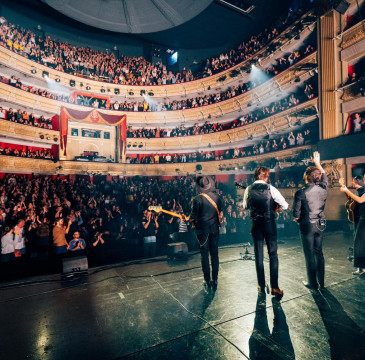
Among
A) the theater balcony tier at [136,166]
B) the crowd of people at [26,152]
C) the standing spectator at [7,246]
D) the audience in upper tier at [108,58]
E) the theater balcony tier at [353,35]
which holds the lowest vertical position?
the standing spectator at [7,246]

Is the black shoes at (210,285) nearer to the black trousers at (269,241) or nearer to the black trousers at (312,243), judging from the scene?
the black trousers at (269,241)

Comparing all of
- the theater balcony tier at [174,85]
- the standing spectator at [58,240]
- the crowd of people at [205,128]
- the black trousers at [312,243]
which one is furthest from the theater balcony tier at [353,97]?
the standing spectator at [58,240]

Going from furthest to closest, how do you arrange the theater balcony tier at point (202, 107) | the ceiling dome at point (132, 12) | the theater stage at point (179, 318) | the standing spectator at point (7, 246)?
the ceiling dome at point (132, 12) → the theater balcony tier at point (202, 107) → the standing spectator at point (7, 246) → the theater stage at point (179, 318)

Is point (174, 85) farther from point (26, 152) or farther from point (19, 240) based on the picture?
point (19, 240)

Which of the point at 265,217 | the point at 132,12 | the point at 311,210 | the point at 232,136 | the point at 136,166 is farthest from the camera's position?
the point at 136,166

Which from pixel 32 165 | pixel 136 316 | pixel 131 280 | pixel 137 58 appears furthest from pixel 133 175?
pixel 136 316

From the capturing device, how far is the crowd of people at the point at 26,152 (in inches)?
631

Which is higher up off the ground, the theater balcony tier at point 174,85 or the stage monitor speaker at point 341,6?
the theater balcony tier at point 174,85

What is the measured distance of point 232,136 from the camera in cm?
2209

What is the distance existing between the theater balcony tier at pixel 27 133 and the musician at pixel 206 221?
19.0 m

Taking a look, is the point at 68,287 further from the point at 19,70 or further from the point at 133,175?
the point at 19,70

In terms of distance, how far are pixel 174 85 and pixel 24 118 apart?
15159 mm

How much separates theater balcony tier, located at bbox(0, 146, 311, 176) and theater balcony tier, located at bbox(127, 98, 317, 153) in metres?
2.12

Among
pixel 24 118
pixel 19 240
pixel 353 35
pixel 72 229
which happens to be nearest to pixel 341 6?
pixel 353 35
